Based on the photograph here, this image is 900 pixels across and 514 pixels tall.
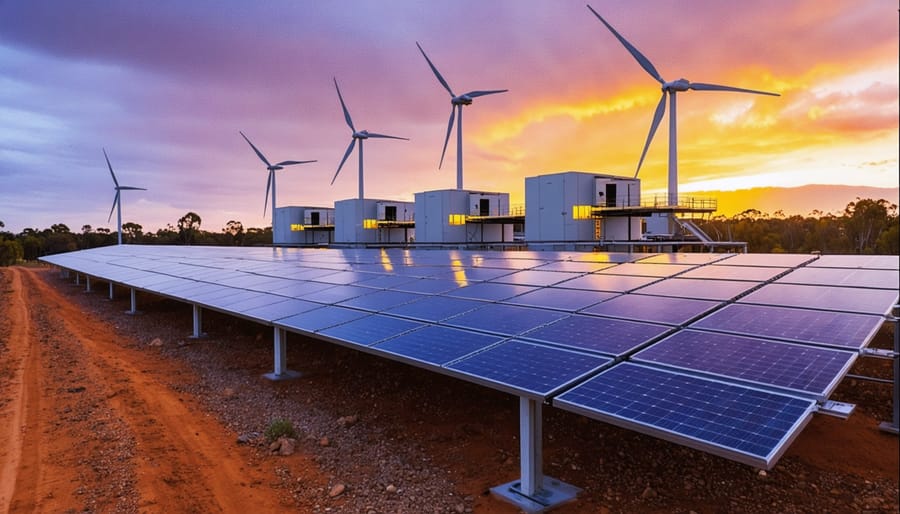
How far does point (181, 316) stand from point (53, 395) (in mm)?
13694

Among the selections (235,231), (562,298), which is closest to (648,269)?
(562,298)

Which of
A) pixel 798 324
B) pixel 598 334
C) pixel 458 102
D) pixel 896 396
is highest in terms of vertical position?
pixel 458 102

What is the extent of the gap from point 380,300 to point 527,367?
7569 millimetres

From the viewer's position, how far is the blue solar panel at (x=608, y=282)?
13.4 meters

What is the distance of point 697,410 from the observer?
6.20m

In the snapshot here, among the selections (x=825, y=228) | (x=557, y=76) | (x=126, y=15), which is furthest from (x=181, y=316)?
(x=825, y=228)

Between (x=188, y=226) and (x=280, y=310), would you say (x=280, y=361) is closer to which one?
(x=280, y=310)

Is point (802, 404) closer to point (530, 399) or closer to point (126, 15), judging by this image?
point (530, 399)

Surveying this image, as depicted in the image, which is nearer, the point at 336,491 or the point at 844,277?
the point at 336,491

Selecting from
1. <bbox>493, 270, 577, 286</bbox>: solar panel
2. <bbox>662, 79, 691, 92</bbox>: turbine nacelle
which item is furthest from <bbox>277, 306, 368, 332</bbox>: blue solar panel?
<bbox>662, 79, 691, 92</bbox>: turbine nacelle

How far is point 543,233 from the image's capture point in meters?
57.1

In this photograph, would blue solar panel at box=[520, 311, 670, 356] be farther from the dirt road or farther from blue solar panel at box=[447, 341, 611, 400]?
the dirt road

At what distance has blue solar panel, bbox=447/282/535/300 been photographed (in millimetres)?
13745

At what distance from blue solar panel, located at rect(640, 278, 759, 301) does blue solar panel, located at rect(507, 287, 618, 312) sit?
1262 millimetres
